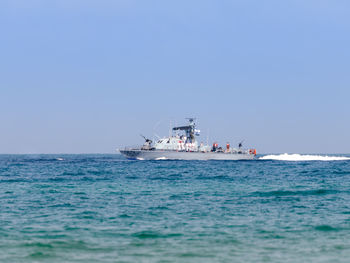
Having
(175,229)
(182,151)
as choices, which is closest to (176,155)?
(182,151)

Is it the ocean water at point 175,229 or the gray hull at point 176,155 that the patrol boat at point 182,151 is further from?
the ocean water at point 175,229

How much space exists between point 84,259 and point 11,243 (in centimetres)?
389

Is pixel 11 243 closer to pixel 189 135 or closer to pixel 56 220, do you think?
pixel 56 220

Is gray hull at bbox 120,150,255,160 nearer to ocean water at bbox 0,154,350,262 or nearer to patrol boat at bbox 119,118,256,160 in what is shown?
patrol boat at bbox 119,118,256,160

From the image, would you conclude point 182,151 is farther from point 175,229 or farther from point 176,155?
point 175,229

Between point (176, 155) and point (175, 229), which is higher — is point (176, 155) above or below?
above

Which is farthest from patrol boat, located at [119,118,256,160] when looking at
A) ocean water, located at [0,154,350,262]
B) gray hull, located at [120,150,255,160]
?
ocean water, located at [0,154,350,262]

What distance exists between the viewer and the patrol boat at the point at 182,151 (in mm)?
141625

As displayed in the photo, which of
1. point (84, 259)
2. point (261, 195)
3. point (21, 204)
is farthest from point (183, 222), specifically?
point (261, 195)

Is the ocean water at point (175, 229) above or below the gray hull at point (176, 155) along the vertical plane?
below

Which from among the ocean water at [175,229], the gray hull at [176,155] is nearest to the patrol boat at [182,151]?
the gray hull at [176,155]

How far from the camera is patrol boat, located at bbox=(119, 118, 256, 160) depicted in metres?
142

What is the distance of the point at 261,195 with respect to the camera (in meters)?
35.5

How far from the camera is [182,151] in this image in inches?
5630
